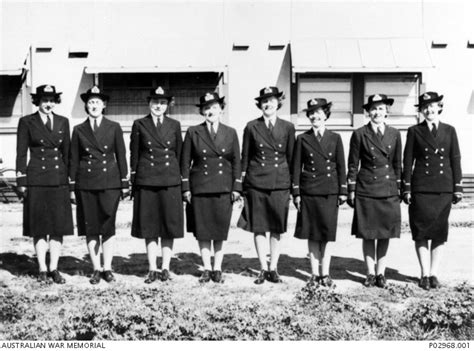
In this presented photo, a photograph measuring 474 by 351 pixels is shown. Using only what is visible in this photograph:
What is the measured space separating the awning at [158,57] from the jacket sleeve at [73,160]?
5.45m

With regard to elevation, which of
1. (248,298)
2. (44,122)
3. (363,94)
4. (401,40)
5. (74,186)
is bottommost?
(248,298)

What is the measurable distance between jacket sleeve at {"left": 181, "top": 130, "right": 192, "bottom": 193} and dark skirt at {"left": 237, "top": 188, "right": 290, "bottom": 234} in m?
0.65

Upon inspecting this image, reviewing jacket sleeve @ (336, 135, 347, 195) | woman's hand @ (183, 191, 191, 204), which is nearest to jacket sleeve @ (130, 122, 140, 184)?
woman's hand @ (183, 191, 191, 204)

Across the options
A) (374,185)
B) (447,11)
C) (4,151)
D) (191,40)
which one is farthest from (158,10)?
(374,185)

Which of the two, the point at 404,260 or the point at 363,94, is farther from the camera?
the point at 363,94

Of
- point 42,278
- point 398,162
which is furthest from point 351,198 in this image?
point 42,278

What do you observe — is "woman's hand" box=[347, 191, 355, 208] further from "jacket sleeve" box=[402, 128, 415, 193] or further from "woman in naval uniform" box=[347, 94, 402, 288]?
"jacket sleeve" box=[402, 128, 415, 193]

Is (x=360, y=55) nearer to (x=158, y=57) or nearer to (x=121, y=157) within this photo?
(x=158, y=57)

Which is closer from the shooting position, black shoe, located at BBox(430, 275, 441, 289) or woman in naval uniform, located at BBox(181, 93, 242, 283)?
black shoe, located at BBox(430, 275, 441, 289)

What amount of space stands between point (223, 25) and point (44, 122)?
6.50 metres

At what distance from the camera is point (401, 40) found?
11320 millimetres

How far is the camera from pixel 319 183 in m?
5.38

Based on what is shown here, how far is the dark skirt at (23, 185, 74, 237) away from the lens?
18.2 ft

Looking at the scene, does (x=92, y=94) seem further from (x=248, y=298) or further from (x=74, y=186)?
(x=248, y=298)
